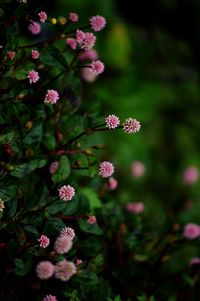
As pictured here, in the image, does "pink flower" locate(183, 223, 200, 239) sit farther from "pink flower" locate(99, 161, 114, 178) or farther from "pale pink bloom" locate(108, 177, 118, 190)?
"pink flower" locate(99, 161, 114, 178)

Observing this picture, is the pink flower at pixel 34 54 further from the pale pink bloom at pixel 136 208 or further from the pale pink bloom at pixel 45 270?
the pale pink bloom at pixel 136 208

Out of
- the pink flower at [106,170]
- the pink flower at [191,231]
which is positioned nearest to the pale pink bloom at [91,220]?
the pink flower at [106,170]

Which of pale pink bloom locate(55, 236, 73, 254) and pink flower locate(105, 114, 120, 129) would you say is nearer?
pale pink bloom locate(55, 236, 73, 254)

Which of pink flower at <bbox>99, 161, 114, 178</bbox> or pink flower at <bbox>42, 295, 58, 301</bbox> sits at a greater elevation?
pink flower at <bbox>99, 161, 114, 178</bbox>

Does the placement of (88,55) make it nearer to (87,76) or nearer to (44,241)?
(87,76)

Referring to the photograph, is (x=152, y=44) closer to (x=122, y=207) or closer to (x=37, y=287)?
(x=122, y=207)

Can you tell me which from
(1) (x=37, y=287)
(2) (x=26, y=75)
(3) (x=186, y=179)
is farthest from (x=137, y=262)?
(3) (x=186, y=179)

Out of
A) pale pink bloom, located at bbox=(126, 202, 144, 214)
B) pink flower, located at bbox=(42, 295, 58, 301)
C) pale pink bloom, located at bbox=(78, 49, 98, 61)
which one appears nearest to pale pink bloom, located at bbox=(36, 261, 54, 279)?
pink flower, located at bbox=(42, 295, 58, 301)
